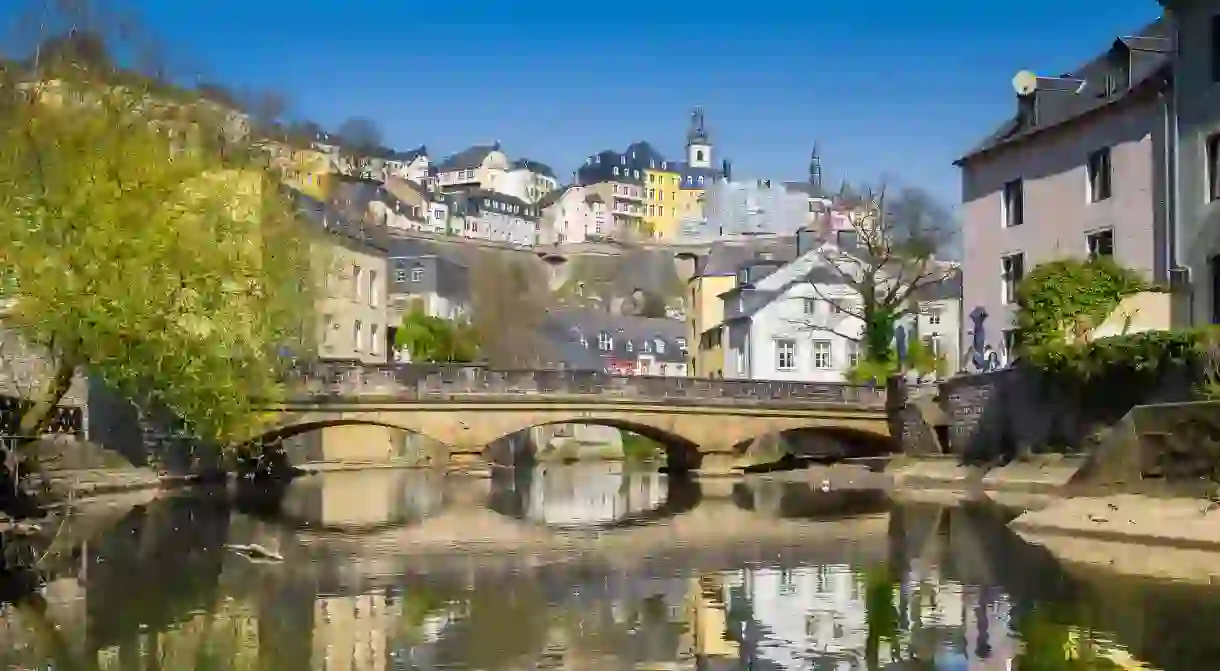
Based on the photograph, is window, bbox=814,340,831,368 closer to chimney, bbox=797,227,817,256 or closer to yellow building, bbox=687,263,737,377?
chimney, bbox=797,227,817,256

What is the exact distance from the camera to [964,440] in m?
50.8

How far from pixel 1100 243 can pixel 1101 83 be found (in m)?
5.20

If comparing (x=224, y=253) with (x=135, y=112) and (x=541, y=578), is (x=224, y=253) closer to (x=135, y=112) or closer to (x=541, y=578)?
(x=135, y=112)

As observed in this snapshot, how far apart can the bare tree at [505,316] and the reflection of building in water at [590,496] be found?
2270 centimetres

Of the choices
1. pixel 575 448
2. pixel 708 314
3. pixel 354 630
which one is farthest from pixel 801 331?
pixel 354 630

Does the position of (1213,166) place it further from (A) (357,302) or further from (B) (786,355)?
(A) (357,302)

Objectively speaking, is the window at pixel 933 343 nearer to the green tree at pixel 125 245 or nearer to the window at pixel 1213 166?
the window at pixel 1213 166

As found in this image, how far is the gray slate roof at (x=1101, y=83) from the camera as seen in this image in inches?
1714

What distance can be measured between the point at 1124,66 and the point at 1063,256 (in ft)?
19.7

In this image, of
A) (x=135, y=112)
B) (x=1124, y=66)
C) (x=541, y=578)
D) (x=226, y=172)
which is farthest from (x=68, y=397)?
(x=1124, y=66)

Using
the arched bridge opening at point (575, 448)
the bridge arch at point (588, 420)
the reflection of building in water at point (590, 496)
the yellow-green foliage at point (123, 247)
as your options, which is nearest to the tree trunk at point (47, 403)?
the yellow-green foliage at point (123, 247)

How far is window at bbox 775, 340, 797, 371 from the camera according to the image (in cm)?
8200

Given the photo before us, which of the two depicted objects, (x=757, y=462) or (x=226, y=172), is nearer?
(x=226, y=172)

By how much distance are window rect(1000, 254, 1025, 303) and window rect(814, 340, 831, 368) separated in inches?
1250
